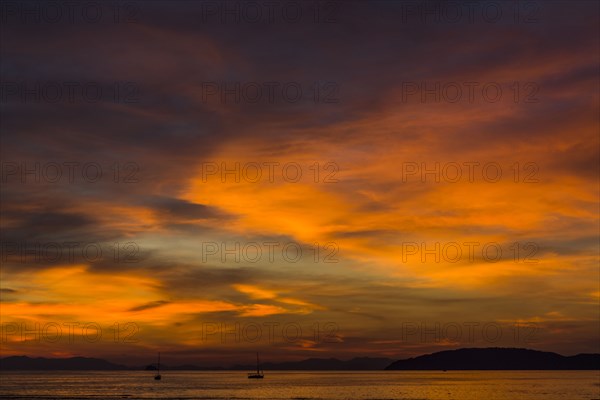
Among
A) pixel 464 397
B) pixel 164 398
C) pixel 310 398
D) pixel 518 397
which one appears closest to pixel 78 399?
pixel 164 398

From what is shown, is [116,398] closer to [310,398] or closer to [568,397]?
[310,398]

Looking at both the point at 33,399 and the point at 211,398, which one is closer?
the point at 33,399

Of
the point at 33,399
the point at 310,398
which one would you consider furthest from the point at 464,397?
the point at 33,399

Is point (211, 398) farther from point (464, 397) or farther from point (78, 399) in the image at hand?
point (464, 397)

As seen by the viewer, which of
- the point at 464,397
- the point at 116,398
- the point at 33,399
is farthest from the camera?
the point at 464,397

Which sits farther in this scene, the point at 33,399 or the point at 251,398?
the point at 251,398

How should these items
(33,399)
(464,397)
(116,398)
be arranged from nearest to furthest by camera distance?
(33,399), (116,398), (464,397)

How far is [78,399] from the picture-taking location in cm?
17625

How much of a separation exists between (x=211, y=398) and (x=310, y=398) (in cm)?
2513

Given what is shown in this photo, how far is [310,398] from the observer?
587 feet

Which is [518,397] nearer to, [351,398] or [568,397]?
[568,397]

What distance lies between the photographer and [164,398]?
18162 cm

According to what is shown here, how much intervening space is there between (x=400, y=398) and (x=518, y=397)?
34.7 m

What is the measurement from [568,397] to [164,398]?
10344 centimetres
